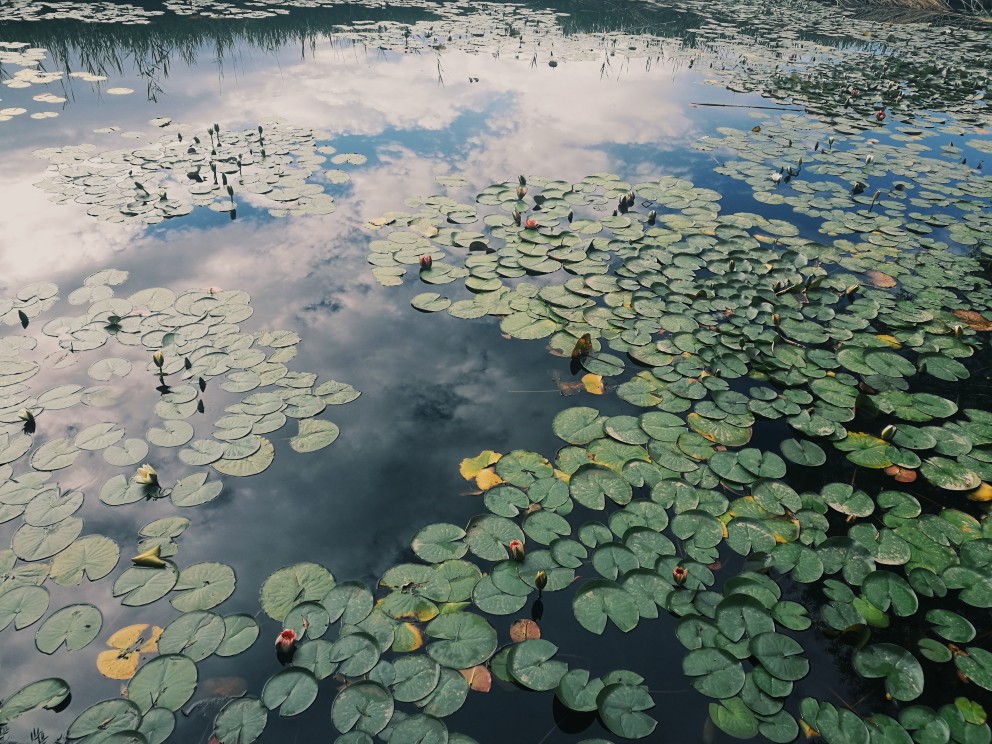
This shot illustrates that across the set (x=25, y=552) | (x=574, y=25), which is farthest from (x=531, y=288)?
(x=574, y=25)

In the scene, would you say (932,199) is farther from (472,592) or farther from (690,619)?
(472,592)

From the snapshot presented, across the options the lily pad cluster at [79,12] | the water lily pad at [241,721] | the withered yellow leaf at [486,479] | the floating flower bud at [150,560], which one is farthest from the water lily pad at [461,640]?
the lily pad cluster at [79,12]

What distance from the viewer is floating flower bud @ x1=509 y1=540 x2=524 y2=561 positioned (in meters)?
2.59

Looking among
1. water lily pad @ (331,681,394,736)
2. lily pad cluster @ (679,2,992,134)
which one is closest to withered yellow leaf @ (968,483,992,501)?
water lily pad @ (331,681,394,736)

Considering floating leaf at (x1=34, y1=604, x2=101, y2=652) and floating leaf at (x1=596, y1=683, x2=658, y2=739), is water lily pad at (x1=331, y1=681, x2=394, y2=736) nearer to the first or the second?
floating leaf at (x1=596, y1=683, x2=658, y2=739)

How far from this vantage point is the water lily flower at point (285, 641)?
2205mm

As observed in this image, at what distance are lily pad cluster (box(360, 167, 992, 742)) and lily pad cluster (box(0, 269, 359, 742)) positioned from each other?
3.53ft

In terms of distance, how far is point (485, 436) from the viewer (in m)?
3.40

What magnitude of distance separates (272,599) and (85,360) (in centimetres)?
238

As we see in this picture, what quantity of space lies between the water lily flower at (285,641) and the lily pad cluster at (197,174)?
4455 millimetres

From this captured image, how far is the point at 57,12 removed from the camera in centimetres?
1191

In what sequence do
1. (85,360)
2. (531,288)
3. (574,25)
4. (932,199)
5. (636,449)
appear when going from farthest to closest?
1. (574,25)
2. (932,199)
3. (531,288)
4. (85,360)
5. (636,449)

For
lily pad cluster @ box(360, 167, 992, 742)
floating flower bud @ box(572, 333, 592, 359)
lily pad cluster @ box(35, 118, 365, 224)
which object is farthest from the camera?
lily pad cluster @ box(35, 118, 365, 224)

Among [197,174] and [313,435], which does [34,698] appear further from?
[197,174]
